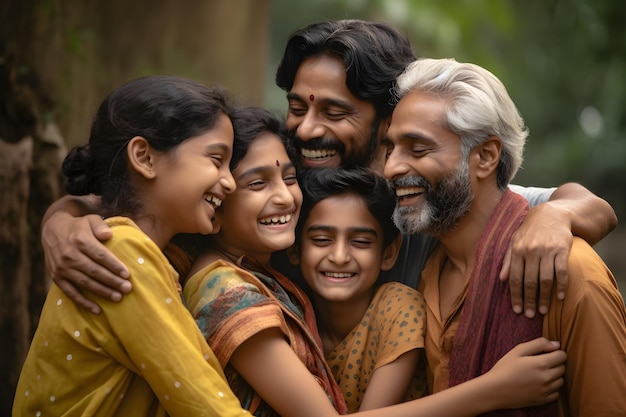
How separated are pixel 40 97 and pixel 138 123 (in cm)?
170

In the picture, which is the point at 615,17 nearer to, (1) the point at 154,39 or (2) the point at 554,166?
(2) the point at 554,166

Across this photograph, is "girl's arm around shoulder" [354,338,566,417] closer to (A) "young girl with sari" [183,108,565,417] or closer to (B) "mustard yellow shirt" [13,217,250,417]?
(A) "young girl with sari" [183,108,565,417]

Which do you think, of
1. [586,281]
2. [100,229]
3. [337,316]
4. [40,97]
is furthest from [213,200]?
[40,97]

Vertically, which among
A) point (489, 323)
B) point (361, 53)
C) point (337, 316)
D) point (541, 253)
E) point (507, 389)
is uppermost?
point (361, 53)

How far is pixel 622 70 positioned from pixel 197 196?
31.5ft

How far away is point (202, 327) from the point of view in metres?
3.01

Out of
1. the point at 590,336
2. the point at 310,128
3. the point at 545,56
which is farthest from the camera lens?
the point at 545,56

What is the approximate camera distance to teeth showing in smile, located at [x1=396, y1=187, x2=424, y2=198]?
10.9ft

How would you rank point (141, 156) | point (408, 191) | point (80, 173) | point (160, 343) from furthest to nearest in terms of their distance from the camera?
point (408, 191), point (80, 173), point (141, 156), point (160, 343)

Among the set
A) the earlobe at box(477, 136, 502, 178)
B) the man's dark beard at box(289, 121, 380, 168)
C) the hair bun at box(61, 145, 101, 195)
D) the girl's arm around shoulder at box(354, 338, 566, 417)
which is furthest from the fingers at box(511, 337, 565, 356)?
the hair bun at box(61, 145, 101, 195)

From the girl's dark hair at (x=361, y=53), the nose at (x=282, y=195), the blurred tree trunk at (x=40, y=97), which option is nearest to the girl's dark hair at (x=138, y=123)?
the nose at (x=282, y=195)

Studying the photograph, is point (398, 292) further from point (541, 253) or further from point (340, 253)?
point (541, 253)

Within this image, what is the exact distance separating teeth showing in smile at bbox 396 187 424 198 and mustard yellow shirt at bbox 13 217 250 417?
3.17 ft

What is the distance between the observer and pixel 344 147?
12.3ft
